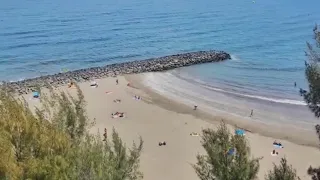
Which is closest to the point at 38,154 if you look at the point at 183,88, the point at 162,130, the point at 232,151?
the point at 232,151

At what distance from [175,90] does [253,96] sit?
10.8 metres

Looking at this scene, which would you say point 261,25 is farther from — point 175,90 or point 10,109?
point 10,109

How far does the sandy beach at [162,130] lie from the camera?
122 ft

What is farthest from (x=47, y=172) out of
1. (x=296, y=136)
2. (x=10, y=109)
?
(x=296, y=136)

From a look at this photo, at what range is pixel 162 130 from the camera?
45438mm

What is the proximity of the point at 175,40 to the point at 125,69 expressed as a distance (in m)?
30.4

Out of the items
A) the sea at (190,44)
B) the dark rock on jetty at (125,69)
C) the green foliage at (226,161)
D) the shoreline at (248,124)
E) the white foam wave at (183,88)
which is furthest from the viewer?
the dark rock on jetty at (125,69)

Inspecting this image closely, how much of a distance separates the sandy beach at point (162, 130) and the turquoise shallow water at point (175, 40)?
1269cm

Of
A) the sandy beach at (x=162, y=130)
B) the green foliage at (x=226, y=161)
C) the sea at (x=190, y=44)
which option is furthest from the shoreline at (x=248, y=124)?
the green foliage at (x=226, y=161)

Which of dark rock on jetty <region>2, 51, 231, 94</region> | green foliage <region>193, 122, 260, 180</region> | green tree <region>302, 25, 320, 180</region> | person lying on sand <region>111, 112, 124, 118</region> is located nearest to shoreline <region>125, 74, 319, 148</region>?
person lying on sand <region>111, 112, 124, 118</region>

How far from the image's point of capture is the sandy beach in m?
37.1

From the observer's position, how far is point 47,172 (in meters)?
14.0

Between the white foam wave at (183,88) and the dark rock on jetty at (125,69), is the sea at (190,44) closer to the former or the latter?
the white foam wave at (183,88)

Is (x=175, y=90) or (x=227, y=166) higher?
(x=227, y=166)
